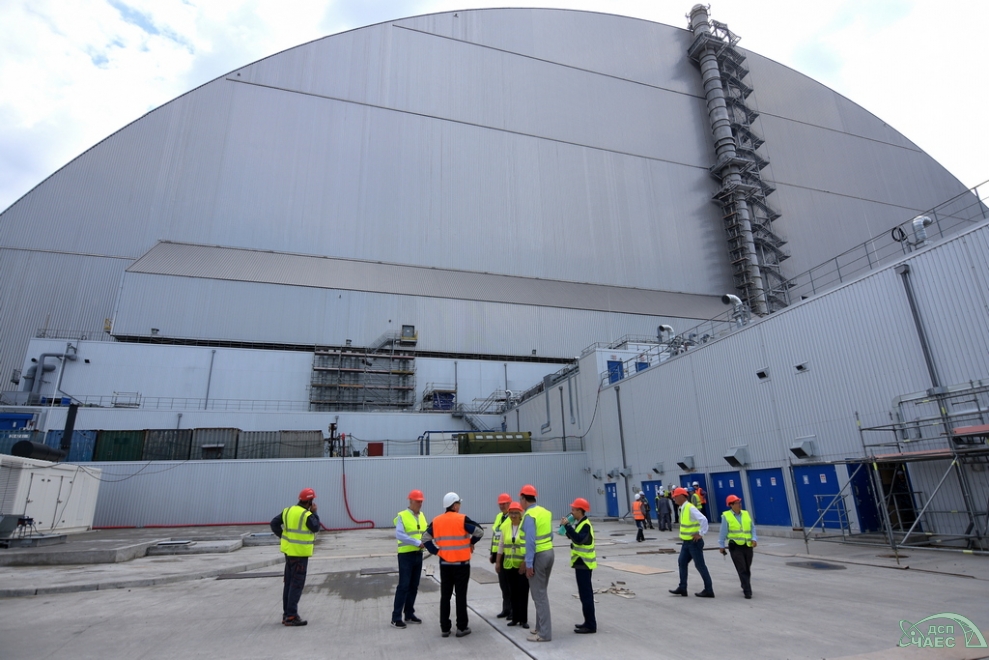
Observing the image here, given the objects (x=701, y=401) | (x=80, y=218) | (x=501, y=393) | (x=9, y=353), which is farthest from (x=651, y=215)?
(x=9, y=353)

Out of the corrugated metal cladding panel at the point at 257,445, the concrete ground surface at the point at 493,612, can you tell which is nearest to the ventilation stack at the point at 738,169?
the corrugated metal cladding panel at the point at 257,445

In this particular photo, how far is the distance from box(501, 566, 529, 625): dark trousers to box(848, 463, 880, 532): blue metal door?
1340 cm

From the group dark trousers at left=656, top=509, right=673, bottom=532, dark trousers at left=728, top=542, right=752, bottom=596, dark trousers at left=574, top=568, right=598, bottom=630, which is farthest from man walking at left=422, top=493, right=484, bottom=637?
dark trousers at left=656, top=509, right=673, bottom=532

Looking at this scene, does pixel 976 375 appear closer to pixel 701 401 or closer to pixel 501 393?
pixel 701 401

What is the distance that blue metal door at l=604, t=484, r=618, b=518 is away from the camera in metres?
29.3

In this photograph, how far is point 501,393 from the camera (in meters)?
42.8

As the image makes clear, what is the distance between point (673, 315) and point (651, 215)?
386 inches

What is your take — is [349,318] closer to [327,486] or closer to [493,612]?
[327,486]

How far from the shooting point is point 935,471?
1416 cm

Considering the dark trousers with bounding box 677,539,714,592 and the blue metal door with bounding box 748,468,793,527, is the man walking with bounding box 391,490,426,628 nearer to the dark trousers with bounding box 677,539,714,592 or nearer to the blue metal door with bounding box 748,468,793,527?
the dark trousers with bounding box 677,539,714,592

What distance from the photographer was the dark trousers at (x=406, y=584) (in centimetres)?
703

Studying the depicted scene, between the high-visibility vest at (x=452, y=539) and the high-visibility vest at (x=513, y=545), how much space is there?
0.54m

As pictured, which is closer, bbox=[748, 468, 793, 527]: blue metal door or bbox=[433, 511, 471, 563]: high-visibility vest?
bbox=[433, 511, 471, 563]: high-visibility vest

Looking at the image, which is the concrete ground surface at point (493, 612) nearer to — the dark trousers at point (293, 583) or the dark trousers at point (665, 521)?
the dark trousers at point (293, 583)
